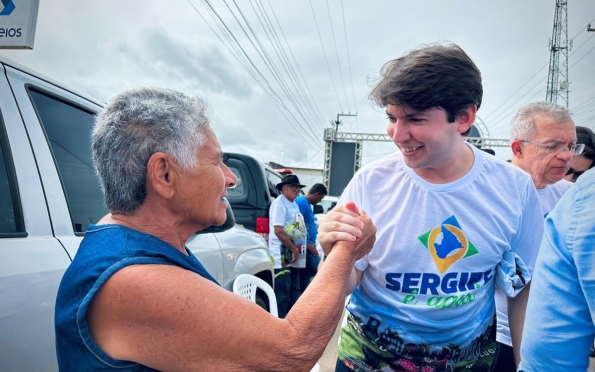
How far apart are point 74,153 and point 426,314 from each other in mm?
1773

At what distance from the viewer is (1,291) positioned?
3.88 feet

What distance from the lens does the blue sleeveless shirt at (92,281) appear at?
0.92m

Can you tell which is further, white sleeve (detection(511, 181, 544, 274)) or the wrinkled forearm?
white sleeve (detection(511, 181, 544, 274))

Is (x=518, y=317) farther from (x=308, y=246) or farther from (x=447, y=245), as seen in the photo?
(x=308, y=246)

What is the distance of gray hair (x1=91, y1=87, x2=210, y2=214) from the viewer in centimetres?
108

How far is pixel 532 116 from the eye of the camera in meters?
2.33

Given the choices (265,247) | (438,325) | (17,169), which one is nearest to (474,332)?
(438,325)

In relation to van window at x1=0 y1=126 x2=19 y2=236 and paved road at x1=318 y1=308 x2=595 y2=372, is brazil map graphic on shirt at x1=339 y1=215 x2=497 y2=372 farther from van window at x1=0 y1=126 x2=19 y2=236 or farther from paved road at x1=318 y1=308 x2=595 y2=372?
paved road at x1=318 y1=308 x2=595 y2=372

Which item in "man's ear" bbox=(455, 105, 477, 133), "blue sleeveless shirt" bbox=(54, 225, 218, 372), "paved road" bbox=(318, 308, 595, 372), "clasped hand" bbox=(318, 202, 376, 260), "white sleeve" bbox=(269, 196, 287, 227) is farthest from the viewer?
"white sleeve" bbox=(269, 196, 287, 227)

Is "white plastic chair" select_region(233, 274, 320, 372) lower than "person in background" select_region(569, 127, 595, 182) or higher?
lower

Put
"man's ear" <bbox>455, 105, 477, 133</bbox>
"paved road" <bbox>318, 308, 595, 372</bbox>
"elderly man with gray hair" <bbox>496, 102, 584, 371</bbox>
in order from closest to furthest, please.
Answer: "man's ear" <bbox>455, 105, 477, 133</bbox>, "elderly man with gray hair" <bbox>496, 102, 584, 371</bbox>, "paved road" <bbox>318, 308, 595, 372</bbox>

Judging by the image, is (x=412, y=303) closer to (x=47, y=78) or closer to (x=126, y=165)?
(x=126, y=165)

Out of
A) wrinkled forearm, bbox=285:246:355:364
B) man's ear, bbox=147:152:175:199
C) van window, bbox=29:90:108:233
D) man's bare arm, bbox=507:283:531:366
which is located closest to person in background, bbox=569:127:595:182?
man's bare arm, bbox=507:283:531:366

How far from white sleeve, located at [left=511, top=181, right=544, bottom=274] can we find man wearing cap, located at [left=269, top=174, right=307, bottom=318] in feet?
12.7
